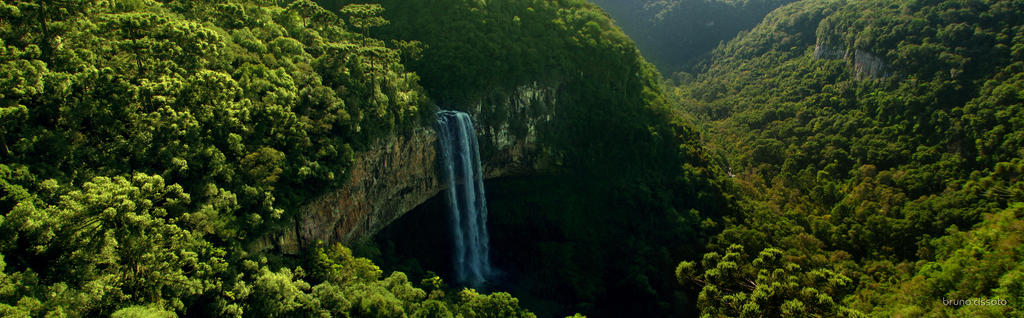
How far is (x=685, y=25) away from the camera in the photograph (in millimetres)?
114750

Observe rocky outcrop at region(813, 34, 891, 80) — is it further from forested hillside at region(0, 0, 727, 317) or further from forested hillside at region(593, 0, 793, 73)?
forested hillside at region(593, 0, 793, 73)

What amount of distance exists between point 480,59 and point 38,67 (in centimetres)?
2686

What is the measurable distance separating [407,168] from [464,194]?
251 inches

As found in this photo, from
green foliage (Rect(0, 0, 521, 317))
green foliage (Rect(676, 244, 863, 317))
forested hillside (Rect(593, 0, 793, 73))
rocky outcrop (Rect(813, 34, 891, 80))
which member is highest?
forested hillside (Rect(593, 0, 793, 73))

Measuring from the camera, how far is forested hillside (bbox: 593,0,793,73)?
111m

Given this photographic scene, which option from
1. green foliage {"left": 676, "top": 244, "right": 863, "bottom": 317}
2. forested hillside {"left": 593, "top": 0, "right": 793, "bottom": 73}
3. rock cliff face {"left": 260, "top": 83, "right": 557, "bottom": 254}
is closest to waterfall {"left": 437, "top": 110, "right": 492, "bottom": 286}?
rock cliff face {"left": 260, "top": 83, "right": 557, "bottom": 254}

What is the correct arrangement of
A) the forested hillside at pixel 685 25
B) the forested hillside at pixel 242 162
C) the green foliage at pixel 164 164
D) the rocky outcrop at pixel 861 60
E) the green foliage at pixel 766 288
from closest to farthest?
the green foliage at pixel 164 164
the forested hillside at pixel 242 162
the green foliage at pixel 766 288
the rocky outcrop at pixel 861 60
the forested hillside at pixel 685 25

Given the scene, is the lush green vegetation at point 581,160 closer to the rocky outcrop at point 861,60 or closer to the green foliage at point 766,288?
the green foliage at point 766,288

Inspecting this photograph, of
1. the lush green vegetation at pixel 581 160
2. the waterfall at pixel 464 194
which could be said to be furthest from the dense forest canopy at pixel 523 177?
the waterfall at pixel 464 194

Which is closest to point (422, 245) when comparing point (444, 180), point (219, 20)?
point (444, 180)

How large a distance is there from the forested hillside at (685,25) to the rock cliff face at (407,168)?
73.7m

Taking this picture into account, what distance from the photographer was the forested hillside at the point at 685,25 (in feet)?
365

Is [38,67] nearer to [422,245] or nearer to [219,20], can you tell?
[219,20]

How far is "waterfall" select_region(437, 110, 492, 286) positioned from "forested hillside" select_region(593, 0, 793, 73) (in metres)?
80.1
